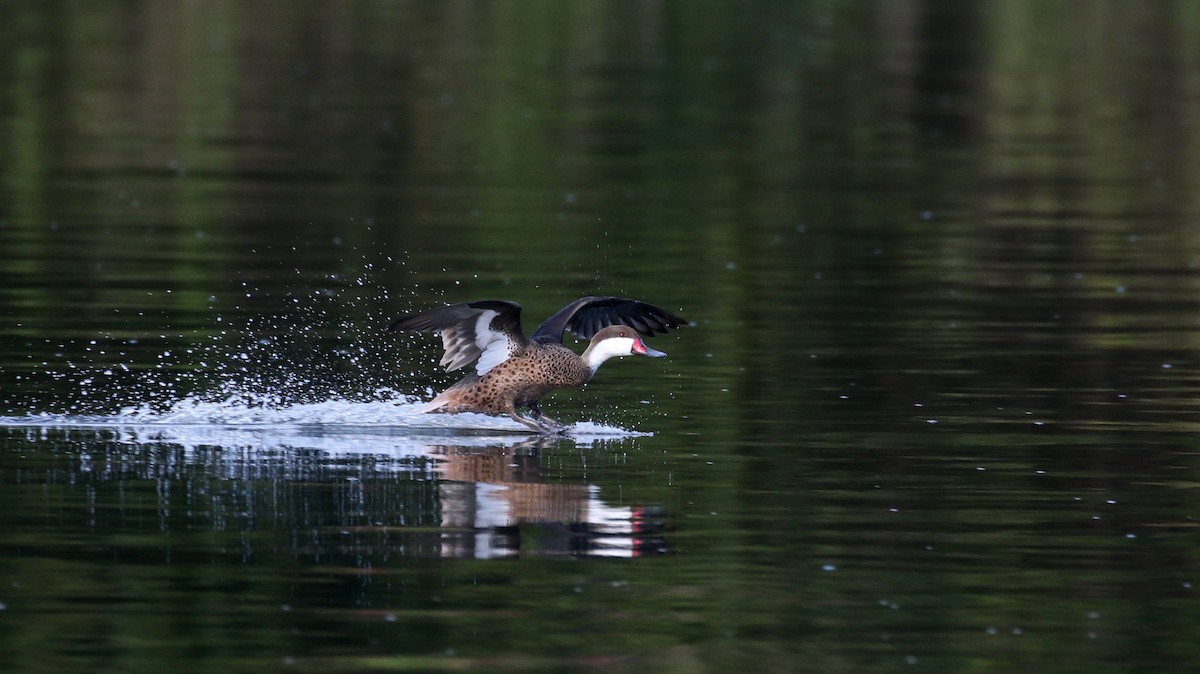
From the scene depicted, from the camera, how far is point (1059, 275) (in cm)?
1820

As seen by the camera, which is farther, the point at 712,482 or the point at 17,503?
the point at 712,482

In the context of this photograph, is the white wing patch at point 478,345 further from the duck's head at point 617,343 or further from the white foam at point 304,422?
the duck's head at point 617,343

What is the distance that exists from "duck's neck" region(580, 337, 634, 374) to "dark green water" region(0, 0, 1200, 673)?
1.19 feet

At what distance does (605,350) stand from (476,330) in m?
0.74

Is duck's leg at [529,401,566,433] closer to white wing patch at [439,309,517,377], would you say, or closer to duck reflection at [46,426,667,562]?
duck reflection at [46,426,667,562]

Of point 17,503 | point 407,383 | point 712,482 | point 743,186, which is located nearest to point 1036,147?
point 743,186

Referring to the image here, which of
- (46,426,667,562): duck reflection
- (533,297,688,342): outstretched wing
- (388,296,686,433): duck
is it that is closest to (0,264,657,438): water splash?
(388,296,686,433): duck

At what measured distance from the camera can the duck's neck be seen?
481 inches

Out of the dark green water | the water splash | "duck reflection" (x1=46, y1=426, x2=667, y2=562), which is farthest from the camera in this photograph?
the water splash

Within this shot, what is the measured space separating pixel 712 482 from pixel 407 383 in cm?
352

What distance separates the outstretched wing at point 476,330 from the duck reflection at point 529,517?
0.90m

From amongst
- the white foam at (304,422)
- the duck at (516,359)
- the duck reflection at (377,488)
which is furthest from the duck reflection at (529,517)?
the duck at (516,359)

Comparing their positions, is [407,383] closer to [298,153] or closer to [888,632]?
[888,632]

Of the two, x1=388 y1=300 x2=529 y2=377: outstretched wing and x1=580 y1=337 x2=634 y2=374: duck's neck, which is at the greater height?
x1=388 y1=300 x2=529 y2=377: outstretched wing
